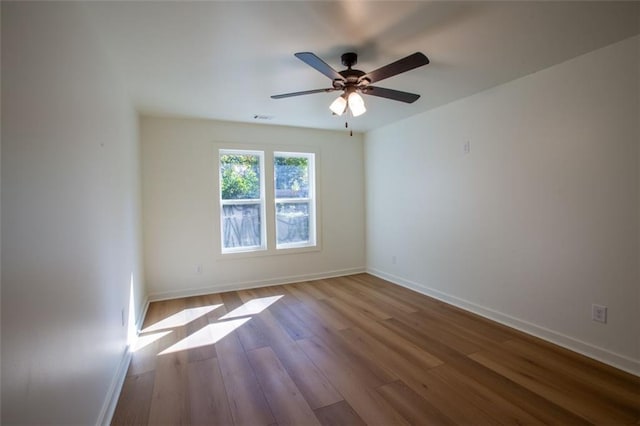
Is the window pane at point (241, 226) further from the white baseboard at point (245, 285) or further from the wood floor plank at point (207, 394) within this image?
the wood floor plank at point (207, 394)

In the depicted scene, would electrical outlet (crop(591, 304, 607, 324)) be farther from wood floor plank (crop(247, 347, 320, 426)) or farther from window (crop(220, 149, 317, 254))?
window (crop(220, 149, 317, 254))

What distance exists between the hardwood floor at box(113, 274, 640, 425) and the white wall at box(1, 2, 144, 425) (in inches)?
21.3

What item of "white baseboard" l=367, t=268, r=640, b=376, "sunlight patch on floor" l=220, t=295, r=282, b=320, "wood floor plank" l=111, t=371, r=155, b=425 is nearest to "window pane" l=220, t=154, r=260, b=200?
"sunlight patch on floor" l=220, t=295, r=282, b=320

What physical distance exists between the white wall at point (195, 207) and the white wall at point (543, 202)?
1856 millimetres

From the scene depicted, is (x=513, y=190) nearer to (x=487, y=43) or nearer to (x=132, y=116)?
(x=487, y=43)

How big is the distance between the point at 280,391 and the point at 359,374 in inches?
22.8

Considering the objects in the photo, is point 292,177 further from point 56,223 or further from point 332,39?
point 56,223

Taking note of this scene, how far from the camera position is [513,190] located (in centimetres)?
294

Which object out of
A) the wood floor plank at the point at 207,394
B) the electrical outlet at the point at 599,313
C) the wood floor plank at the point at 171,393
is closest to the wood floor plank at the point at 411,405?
the wood floor plank at the point at 207,394

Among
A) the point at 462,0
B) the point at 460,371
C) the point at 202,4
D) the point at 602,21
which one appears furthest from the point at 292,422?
the point at 602,21

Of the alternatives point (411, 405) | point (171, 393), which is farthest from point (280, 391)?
point (411, 405)

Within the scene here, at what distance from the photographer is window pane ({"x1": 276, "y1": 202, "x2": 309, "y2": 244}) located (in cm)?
471

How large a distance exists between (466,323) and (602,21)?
2.62 m

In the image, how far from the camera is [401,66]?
6.41 feet
